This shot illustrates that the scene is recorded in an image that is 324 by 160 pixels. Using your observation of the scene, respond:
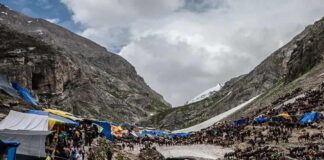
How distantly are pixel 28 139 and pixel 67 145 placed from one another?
627cm

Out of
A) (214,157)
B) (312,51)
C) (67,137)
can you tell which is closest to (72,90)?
(312,51)

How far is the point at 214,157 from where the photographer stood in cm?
5303

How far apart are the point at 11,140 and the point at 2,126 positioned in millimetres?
4226

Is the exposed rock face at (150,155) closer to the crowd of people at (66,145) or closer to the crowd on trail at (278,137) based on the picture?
the crowd on trail at (278,137)

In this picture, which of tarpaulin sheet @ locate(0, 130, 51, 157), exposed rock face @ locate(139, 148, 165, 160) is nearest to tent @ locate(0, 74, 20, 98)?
exposed rock face @ locate(139, 148, 165, 160)

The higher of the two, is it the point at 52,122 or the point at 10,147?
the point at 52,122

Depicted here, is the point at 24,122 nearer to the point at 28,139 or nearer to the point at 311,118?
the point at 28,139

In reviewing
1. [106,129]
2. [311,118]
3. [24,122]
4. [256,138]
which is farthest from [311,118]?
[24,122]

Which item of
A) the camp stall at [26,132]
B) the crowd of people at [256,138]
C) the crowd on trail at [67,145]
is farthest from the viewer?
the crowd of people at [256,138]

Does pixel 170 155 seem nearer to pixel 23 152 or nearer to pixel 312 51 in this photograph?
pixel 23 152

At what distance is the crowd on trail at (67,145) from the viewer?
3466cm

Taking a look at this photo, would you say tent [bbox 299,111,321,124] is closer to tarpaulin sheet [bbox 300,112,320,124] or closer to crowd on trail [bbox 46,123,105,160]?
tarpaulin sheet [bbox 300,112,320,124]

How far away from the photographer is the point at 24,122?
35531 millimetres

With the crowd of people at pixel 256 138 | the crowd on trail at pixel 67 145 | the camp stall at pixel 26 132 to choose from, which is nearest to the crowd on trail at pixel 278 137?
the crowd of people at pixel 256 138
